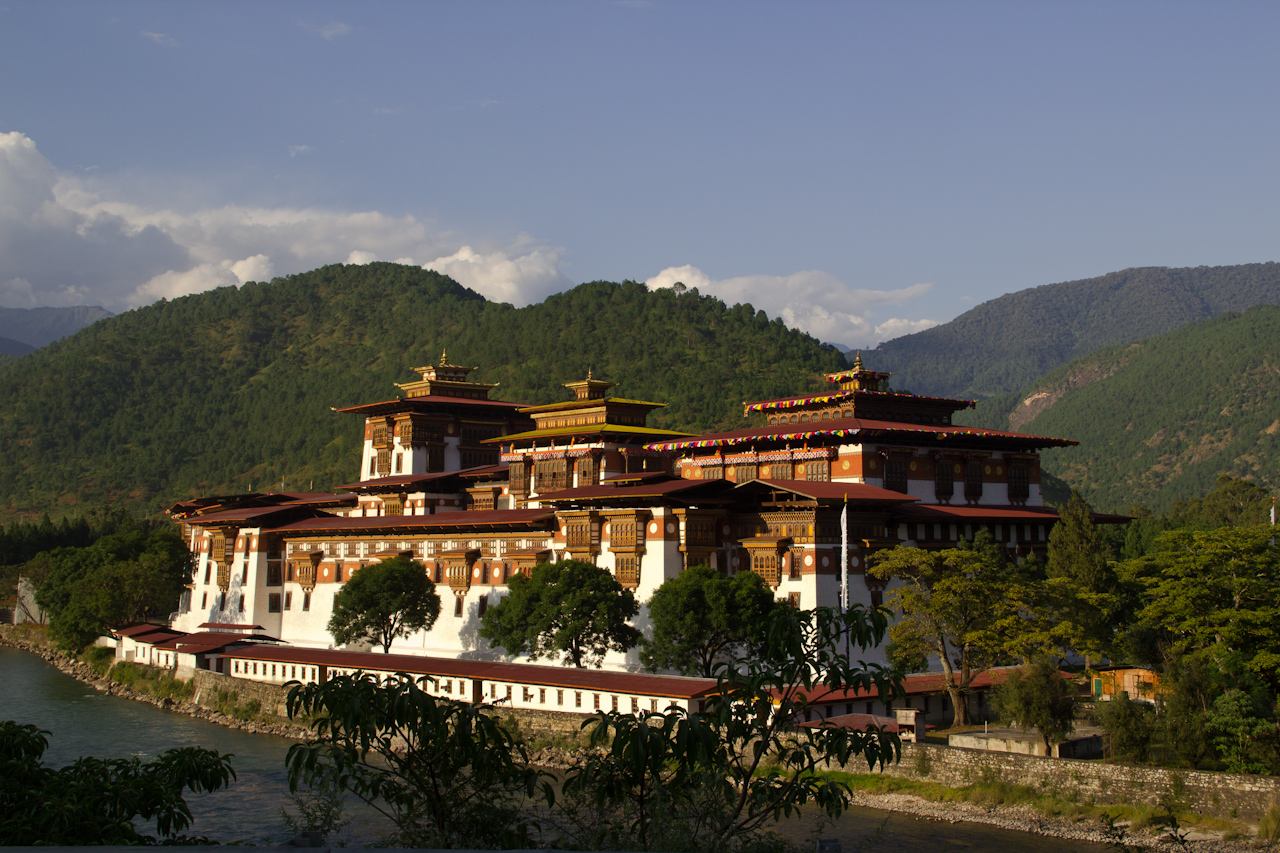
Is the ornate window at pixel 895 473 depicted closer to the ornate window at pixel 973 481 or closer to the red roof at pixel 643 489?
the ornate window at pixel 973 481

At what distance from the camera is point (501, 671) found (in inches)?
1719

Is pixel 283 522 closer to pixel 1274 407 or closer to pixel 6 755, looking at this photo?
pixel 6 755

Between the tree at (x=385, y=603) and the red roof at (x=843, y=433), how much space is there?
13.6 metres

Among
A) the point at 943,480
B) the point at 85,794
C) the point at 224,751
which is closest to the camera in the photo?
the point at 85,794

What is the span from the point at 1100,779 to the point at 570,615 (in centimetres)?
1931

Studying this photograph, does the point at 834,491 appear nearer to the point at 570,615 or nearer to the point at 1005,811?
the point at 570,615

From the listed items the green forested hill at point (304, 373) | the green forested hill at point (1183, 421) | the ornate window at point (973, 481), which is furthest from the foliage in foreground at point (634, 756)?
the green forested hill at point (1183, 421)

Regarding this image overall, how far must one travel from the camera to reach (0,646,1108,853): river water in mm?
29453

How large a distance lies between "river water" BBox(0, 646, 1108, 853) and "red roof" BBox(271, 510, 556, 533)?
39.5ft

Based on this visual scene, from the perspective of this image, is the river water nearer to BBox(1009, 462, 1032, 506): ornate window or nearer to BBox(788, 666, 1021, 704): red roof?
BBox(788, 666, 1021, 704): red roof

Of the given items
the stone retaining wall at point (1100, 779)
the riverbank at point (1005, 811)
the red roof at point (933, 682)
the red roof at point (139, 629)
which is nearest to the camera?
the riverbank at point (1005, 811)

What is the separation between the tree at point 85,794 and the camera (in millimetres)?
15070

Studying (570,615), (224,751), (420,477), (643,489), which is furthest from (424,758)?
(420,477)

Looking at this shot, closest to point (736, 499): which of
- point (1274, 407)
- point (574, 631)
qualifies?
point (574, 631)
